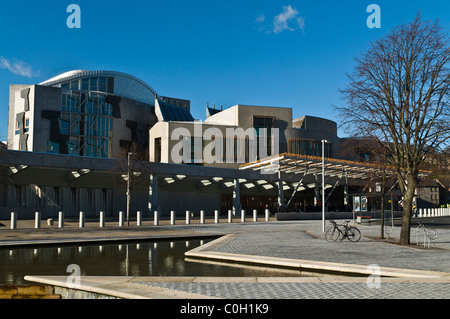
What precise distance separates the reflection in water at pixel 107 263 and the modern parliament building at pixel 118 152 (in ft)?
58.3

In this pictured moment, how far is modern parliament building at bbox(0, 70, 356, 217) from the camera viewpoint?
4069 cm

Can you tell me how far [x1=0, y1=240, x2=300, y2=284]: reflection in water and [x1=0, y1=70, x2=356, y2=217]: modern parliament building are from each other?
58.3 feet

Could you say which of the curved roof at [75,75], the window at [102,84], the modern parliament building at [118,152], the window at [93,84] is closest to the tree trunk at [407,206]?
the modern parliament building at [118,152]

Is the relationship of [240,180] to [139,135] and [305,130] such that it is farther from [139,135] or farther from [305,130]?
[139,135]

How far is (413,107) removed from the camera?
53.7 ft

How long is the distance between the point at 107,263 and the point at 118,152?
2076 inches

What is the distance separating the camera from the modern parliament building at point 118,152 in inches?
1602

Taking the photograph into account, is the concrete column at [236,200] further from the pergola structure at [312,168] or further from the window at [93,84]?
the window at [93,84]

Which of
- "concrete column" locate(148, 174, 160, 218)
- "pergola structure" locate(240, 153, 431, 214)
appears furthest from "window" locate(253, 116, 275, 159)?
"concrete column" locate(148, 174, 160, 218)

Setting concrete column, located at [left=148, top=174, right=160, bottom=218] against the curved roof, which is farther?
the curved roof

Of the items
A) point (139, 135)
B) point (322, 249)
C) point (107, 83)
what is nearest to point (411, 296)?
point (322, 249)

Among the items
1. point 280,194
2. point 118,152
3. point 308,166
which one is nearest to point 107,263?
point 308,166

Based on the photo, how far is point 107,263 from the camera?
12328 mm

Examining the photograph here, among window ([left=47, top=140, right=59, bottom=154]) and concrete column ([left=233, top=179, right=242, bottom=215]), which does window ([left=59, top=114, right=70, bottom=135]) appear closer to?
window ([left=47, top=140, right=59, bottom=154])
